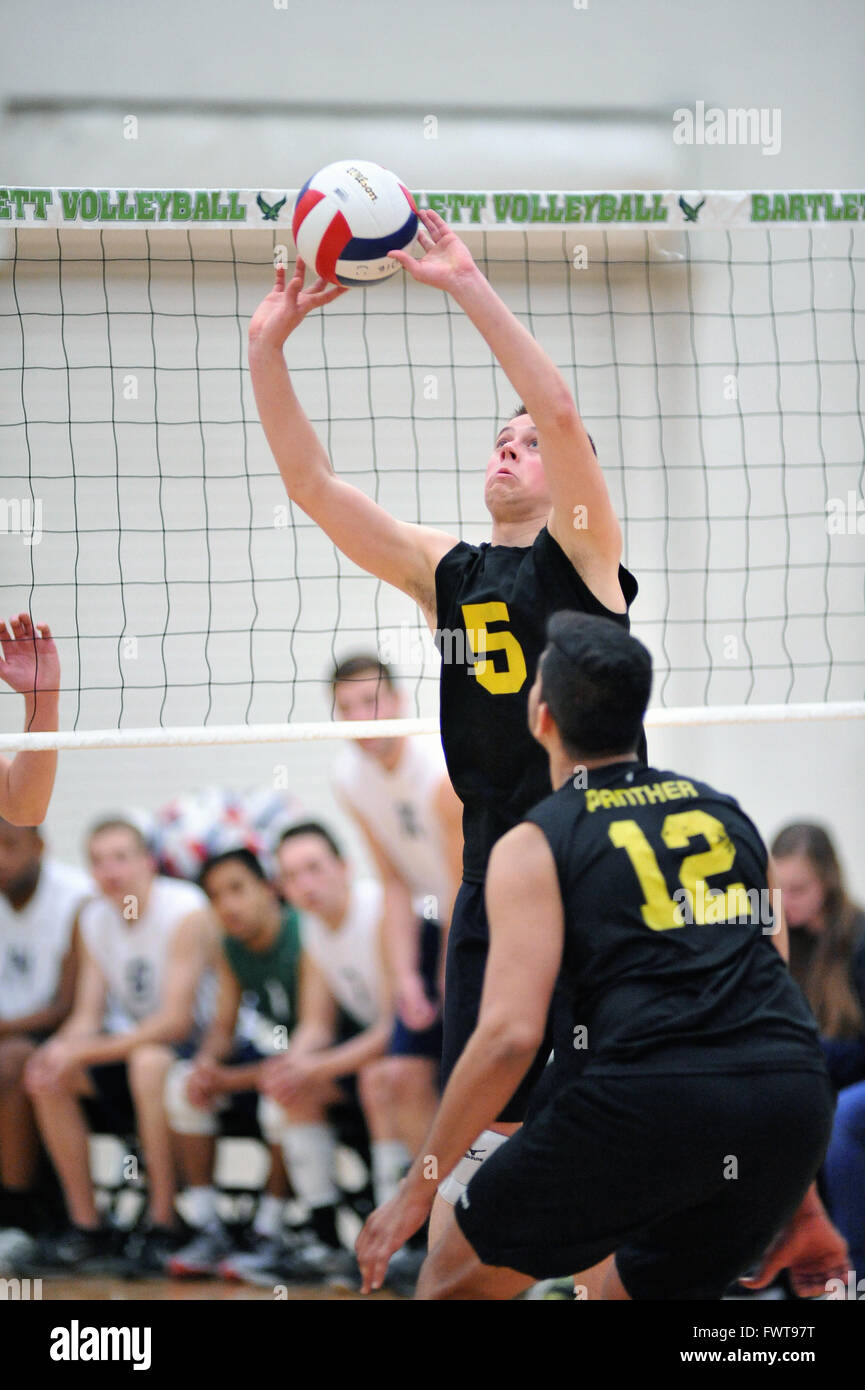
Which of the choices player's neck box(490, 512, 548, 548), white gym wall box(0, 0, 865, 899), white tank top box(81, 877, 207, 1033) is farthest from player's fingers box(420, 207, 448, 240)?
white gym wall box(0, 0, 865, 899)

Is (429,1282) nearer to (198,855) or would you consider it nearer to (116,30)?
(198,855)

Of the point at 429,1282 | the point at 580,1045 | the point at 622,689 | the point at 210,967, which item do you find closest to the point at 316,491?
the point at 622,689

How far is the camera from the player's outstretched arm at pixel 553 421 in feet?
9.20

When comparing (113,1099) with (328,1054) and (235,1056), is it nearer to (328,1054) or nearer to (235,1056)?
(235,1056)

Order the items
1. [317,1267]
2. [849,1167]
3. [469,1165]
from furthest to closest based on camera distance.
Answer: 1. [317,1267]
2. [849,1167]
3. [469,1165]

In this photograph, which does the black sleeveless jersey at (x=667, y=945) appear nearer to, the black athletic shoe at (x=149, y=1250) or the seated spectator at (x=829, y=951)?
the seated spectator at (x=829, y=951)

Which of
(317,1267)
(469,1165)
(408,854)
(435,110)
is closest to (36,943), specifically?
(408,854)

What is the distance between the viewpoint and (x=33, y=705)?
3.41 m

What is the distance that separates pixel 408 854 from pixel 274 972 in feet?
2.05

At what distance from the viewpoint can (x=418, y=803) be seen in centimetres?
493

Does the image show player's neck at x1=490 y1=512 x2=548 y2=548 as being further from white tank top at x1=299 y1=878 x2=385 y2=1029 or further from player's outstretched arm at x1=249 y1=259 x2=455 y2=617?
white tank top at x1=299 y1=878 x2=385 y2=1029

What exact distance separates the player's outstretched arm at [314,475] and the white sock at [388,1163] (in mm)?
1962

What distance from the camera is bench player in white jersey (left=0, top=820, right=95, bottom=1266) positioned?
187 inches

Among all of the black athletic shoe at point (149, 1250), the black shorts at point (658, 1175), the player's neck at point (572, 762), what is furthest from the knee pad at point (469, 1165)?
the black athletic shoe at point (149, 1250)
